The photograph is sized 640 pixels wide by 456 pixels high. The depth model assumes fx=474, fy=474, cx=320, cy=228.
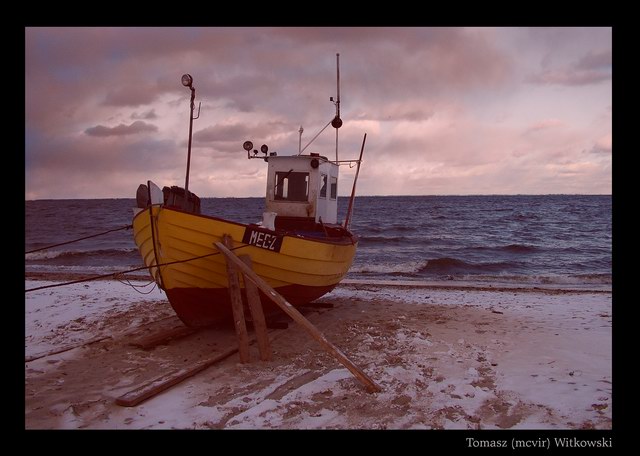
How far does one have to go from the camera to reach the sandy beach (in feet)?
17.3

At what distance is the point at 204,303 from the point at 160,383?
2325 mm

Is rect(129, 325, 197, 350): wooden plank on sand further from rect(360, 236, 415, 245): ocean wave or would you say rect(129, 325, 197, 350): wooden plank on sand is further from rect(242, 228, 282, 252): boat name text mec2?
rect(360, 236, 415, 245): ocean wave

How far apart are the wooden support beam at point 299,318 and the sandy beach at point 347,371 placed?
0.21m

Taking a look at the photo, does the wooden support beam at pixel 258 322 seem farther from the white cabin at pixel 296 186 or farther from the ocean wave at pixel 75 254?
the ocean wave at pixel 75 254

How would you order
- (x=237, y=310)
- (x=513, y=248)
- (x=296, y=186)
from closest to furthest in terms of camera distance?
(x=237, y=310) < (x=296, y=186) < (x=513, y=248)

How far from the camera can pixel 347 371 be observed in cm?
666

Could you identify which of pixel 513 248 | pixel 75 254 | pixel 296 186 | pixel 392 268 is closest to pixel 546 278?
pixel 392 268

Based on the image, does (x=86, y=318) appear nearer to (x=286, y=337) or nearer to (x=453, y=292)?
(x=286, y=337)

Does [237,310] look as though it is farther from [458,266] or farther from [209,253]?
[458,266]

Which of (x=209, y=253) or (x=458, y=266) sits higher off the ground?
(x=209, y=253)

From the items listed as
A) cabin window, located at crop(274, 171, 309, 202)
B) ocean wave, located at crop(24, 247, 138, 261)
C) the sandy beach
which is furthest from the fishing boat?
ocean wave, located at crop(24, 247, 138, 261)

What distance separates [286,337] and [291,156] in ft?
14.4

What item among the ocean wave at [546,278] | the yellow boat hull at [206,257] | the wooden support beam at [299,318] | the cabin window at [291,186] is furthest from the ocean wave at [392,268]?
the wooden support beam at [299,318]

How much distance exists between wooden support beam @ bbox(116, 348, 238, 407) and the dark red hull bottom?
120 cm
